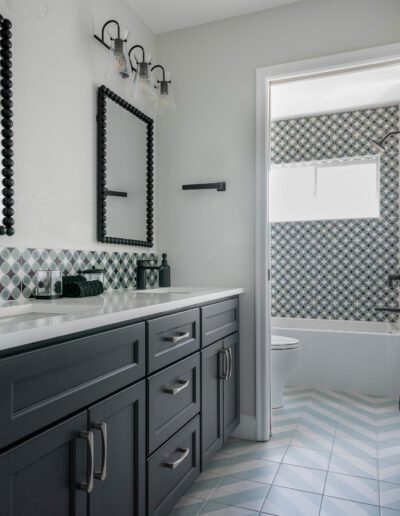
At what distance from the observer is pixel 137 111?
8.23ft

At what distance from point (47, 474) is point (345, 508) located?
1.34 meters

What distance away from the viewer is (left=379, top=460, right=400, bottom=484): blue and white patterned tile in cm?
198

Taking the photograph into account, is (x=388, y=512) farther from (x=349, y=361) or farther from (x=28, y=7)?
(x=28, y=7)

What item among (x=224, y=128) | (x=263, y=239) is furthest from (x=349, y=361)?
(x=224, y=128)

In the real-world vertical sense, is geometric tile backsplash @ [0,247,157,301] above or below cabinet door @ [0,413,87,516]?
above

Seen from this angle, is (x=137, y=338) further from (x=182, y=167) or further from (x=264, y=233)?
(x=182, y=167)

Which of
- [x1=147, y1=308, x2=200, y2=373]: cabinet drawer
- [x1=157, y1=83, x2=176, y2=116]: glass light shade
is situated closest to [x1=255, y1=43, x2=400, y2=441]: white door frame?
[x1=157, y1=83, x2=176, y2=116]: glass light shade

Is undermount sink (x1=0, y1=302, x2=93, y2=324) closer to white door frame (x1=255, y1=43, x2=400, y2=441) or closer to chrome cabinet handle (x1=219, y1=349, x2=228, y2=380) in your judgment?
chrome cabinet handle (x1=219, y1=349, x2=228, y2=380)

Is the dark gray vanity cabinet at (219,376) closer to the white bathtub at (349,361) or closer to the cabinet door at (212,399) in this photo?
the cabinet door at (212,399)

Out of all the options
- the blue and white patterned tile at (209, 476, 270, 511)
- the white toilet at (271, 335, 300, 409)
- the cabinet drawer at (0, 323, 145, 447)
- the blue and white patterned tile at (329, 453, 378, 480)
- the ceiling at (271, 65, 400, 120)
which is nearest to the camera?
the cabinet drawer at (0, 323, 145, 447)

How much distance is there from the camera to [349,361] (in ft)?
11.0

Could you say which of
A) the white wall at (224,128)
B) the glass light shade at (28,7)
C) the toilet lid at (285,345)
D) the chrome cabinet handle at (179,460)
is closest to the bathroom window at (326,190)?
the toilet lid at (285,345)

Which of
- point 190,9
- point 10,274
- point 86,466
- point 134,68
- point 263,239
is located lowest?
point 86,466

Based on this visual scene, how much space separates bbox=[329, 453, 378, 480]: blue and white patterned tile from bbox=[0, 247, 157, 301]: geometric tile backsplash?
143 centimetres
